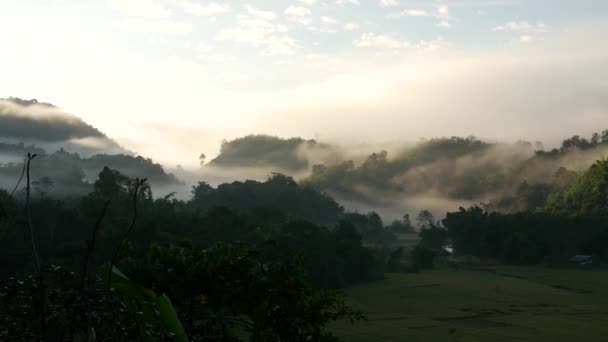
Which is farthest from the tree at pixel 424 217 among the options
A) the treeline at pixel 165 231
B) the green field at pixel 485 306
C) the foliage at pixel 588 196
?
the treeline at pixel 165 231

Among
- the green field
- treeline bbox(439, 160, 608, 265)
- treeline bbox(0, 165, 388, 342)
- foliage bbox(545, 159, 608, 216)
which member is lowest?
the green field

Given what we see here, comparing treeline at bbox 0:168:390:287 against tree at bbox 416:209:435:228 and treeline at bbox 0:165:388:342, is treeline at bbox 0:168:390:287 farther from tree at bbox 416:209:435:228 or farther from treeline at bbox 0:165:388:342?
tree at bbox 416:209:435:228

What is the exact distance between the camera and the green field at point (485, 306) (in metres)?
35.7

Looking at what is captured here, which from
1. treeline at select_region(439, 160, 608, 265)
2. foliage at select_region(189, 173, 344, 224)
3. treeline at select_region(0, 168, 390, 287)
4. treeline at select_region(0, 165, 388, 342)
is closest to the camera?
treeline at select_region(0, 165, 388, 342)

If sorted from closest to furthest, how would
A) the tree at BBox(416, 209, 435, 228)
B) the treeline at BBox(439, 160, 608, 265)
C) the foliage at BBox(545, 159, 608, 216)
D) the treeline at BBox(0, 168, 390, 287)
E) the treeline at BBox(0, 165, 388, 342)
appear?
the treeline at BBox(0, 165, 388, 342) < the treeline at BBox(0, 168, 390, 287) < the treeline at BBox(439, 160, 608, 265) < the foliage at BBox(545, 159, 608, 216) < the tree at BBox(416, 209, 435, 228)

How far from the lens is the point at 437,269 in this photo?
6969 centimetres

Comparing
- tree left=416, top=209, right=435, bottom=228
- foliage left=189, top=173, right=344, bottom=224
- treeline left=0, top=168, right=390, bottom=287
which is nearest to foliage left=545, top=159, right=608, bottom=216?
tree left=416, top=209, right=435, bottom=228

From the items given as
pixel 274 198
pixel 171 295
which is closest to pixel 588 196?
pixel 274 198

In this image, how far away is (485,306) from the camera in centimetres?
4566

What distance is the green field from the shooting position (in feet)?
117

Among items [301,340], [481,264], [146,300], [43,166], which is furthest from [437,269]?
[43,166]

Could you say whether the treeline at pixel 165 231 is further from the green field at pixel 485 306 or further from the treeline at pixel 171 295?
the treeline at pixel 171 295

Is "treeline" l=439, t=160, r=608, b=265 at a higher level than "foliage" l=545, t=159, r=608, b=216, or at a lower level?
lower

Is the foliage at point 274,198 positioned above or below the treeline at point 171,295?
above
